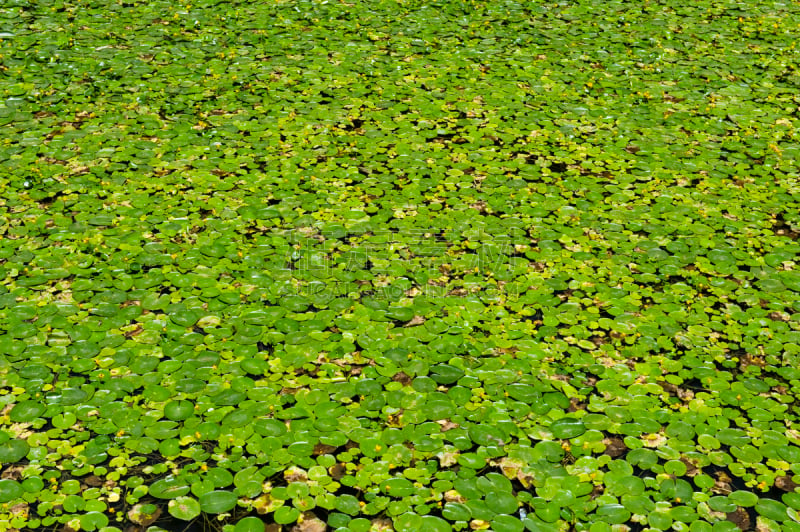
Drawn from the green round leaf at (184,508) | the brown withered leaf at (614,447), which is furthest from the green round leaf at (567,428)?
the green round leaf at (184,508)

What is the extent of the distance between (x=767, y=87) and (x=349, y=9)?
4509 millimetres

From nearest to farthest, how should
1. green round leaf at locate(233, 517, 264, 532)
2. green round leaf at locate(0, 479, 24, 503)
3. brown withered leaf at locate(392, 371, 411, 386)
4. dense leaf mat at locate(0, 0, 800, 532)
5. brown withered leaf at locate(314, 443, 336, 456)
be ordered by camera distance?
green round leaf at locate(233, 517, 264, 532), green round leaf at locate(0, 479, 24, 503), dense leaf mat at locate(0, 0, 800, 532), brown withered leaf at locate(314, 443, 336, 456), brown withered leaf at locate(392, 371, 411, 386)

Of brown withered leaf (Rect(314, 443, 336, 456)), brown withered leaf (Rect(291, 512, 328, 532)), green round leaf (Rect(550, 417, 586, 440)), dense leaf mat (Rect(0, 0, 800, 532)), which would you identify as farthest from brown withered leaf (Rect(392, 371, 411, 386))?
brown withered leaf (Rect(291, 512, 328, 532))

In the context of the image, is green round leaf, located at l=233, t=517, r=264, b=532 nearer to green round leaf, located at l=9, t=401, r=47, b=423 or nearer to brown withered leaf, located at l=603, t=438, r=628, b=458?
green round leaf, located at l=9, t=401, r=47, b=423

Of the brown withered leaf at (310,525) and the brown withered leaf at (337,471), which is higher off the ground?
the brown withered leaf at (337,471)

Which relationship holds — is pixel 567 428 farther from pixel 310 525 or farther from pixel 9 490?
pixel 9 490

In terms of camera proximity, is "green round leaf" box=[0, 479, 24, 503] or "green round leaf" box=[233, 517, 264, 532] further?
"green round leaf" box=[0, 479, 24, 503]

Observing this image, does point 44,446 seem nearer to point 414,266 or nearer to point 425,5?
point 414,266

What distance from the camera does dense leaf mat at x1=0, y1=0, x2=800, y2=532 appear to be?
3.26 m

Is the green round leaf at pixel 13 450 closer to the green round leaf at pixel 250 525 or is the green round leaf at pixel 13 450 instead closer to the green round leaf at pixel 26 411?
the green round leaf at pixel 26 411

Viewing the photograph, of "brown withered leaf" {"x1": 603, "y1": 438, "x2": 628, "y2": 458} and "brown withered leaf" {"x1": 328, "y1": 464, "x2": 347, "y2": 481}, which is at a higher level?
"brown withered leaf" {"x1": 603, "y1": 438, "x2": 628, "y2": 458}

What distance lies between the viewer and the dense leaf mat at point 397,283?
326 centimetres

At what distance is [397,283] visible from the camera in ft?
14.4

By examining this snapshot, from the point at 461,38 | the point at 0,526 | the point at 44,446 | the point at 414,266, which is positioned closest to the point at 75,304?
the point at 44,446
